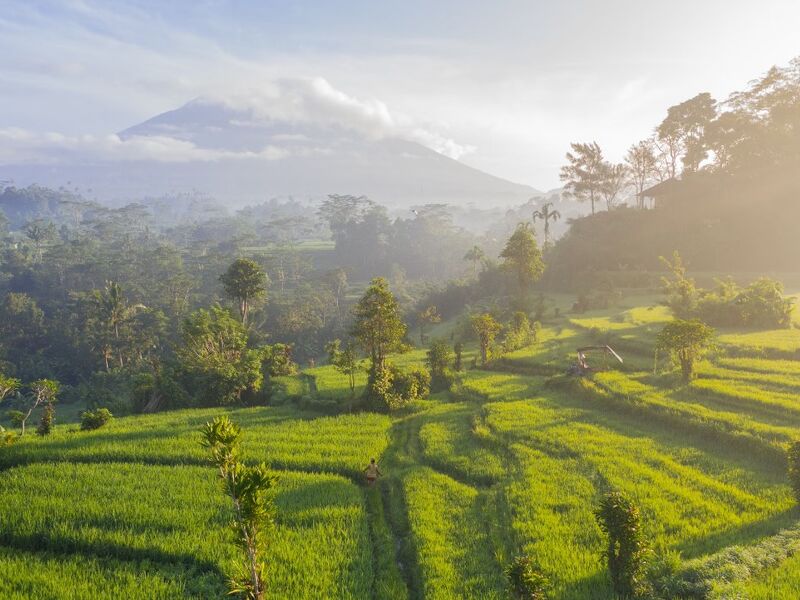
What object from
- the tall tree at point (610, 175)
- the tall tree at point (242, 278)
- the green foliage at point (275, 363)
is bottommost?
the green foliage at point (275, 363)

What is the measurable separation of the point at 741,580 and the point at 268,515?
8.46 metres

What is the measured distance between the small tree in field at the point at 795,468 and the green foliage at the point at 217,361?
2169 centimetres

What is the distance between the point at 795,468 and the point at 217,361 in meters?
24.5

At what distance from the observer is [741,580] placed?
8.48 meters

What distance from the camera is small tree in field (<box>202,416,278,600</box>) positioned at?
745 centimetres

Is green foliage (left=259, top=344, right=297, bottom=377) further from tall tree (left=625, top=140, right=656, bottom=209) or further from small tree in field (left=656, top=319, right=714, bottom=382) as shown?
tall tree (left=625, top=140, right=656, bottom=209)

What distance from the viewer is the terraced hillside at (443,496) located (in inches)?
370

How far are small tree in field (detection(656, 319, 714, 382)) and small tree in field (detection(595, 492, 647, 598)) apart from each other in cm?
1327

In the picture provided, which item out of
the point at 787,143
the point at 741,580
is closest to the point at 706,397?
the point at 741,580

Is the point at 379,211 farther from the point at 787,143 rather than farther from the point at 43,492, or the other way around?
the point at 43,492

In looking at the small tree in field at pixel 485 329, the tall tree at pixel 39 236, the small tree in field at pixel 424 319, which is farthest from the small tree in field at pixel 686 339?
the tall tree at pixel 39 236

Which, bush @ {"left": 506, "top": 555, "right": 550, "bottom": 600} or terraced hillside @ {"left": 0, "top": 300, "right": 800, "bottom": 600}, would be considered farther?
terraced hillside @ {"left": 0, "top": 300, "right": 800, "bottom": 600}

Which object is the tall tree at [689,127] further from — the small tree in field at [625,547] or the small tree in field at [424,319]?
the small tree in field at [625,547]

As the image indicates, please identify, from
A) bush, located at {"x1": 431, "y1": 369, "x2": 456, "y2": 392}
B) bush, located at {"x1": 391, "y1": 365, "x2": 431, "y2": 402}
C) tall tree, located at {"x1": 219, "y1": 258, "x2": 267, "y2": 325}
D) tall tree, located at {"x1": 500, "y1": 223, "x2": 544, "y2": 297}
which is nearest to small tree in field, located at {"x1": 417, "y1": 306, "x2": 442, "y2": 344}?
tall tree, located at {"x1": 500, "y1": 223, "x2": 544, "y2": 297}
